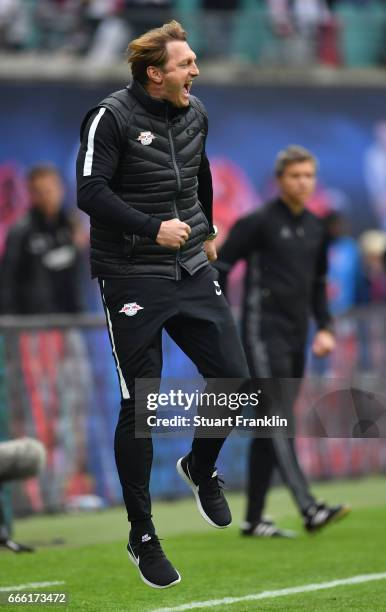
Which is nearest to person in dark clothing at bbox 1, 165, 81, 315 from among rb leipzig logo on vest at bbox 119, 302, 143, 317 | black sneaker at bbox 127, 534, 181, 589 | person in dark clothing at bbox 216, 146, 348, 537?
person in dark clothing at bbox 216, 146, 348, 537

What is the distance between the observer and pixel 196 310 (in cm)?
738

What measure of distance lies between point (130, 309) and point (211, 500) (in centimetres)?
102

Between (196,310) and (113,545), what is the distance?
3.28 m

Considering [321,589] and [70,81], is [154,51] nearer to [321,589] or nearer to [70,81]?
[321,589]

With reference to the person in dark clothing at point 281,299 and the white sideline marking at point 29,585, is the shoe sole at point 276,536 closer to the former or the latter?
the person in dark clothing at point 281,299

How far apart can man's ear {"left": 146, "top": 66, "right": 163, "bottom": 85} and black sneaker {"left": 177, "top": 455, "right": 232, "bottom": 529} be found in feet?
6.04

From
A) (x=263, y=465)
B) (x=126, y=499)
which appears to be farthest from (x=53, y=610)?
(x=263, y=465)

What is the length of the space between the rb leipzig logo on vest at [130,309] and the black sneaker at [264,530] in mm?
3695

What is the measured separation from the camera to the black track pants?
724 cm

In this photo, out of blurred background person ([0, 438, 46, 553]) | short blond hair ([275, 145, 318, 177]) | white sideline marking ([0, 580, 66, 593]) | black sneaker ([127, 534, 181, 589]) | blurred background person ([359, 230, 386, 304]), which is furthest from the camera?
blurred background person ([359, 230, 386, 304])

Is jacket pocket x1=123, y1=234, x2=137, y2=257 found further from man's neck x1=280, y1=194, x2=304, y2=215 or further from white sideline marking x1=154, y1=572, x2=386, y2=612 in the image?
man's neck x1=280, y1=194, x2=304, y2=215

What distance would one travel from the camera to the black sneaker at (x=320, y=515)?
10.2 metres

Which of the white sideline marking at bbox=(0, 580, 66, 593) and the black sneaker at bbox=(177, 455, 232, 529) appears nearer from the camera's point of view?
the black sneaker at bbox=(177, 455, 232, 529)

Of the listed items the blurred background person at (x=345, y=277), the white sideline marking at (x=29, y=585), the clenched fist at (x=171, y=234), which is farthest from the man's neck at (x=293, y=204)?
the blurred background person at (x=345, y=277)
